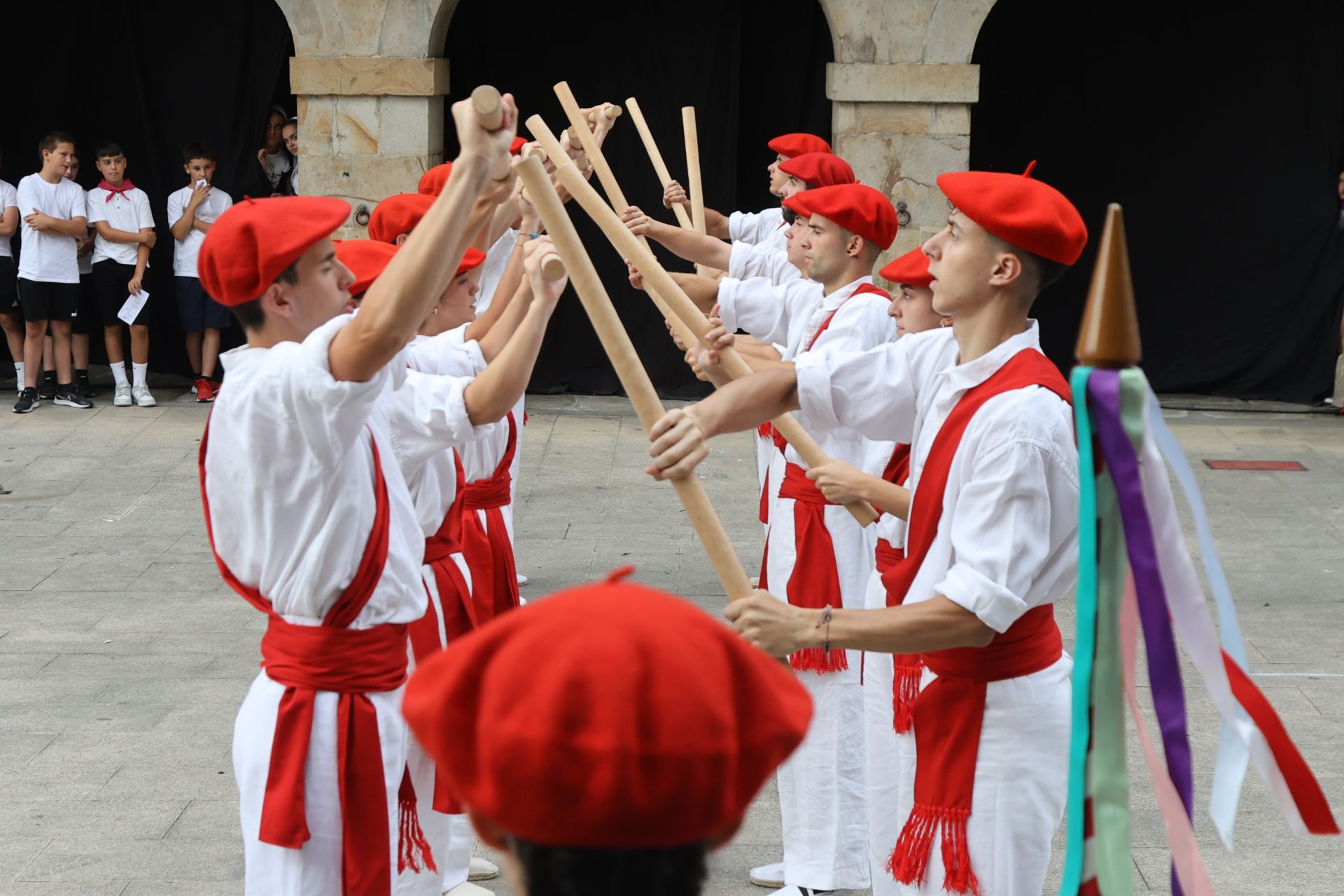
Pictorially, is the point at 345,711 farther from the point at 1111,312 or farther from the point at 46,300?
the point at 46,300

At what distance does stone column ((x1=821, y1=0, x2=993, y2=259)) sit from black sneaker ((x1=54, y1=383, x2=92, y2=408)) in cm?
559

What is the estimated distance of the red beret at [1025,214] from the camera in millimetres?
3061

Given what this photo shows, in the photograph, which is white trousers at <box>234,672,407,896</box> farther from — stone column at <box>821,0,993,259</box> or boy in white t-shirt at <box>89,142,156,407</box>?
boy in white t-shirt at <box>89,142,156,407</box>

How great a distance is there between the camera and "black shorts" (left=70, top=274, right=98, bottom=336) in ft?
36.0

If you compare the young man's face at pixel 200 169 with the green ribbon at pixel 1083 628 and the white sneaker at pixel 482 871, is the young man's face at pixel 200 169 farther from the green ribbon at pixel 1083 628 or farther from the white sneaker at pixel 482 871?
the green ribbon at pixel 1083 628

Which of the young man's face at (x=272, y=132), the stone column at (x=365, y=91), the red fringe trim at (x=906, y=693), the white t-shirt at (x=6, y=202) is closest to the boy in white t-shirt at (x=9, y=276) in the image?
the white t-shirt at (x=6, y=202)

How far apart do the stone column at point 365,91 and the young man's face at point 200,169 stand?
0.90 metres

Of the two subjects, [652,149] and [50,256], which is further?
[50,256]

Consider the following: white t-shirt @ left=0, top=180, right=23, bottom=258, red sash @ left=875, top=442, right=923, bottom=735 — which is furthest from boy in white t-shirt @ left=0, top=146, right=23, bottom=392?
red sash @ left=875, top=442, right=923, bottom=735

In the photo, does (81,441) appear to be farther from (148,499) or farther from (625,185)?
(625,185)

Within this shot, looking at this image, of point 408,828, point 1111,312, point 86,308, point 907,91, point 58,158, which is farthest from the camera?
point 86,308

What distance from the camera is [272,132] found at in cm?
1128

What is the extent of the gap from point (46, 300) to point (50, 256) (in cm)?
31

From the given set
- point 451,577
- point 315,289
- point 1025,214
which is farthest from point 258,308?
point 1025,214
